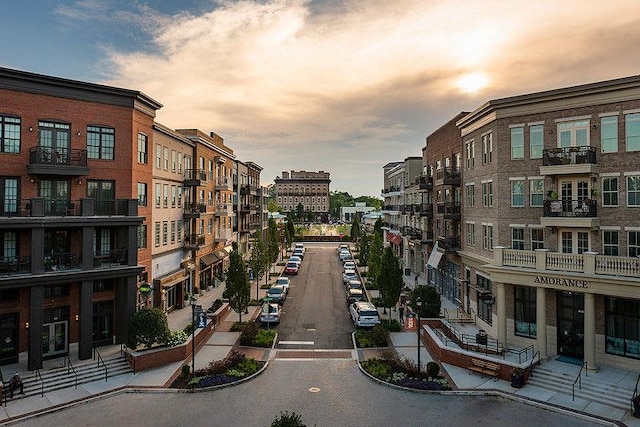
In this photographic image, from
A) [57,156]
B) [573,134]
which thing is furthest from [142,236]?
[573,134]

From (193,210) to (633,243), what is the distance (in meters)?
33.3

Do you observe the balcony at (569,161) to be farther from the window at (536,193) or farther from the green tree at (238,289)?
the green tree at (238,289)

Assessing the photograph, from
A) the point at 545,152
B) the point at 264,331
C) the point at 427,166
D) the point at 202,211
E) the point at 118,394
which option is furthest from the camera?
the point at 427,166

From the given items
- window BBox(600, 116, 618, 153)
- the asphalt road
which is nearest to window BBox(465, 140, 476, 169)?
window BBox(600, 116, 618, 153)

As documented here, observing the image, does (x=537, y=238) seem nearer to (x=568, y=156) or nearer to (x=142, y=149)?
(x=568, y=156)

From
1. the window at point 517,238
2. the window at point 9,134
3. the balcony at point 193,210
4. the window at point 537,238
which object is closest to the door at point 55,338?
the window at point 9,134

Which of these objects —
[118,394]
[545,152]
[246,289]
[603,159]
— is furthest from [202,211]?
[603,159]

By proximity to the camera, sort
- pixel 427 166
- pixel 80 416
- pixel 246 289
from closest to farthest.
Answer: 1. pixel 80 416
2. pixel 246 289
3. pixel 427 166

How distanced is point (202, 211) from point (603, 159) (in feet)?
105

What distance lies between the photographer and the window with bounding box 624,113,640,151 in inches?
919

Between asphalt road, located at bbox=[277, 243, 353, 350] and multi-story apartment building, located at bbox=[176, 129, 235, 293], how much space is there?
9023 mm

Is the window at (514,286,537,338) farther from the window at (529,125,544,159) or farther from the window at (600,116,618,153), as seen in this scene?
the window at (600,116,618,153)

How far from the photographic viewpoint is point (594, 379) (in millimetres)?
21312

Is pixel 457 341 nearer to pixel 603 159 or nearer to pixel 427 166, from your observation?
pixel 603 159
